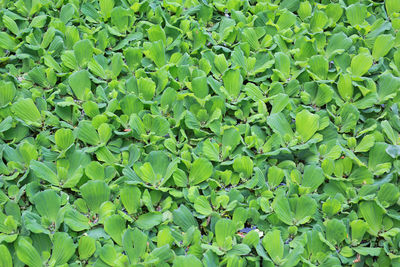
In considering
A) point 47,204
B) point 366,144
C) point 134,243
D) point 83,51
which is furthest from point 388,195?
point 83,51

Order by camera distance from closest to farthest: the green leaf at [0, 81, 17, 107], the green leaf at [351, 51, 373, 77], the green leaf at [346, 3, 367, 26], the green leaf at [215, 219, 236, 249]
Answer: the green leaf at [215, 219, 236, 249] < the green leaf at [0, 81, 17, 107] < the green leaf at [351, 51, 373, 77] < the green leaf at [346, 3, 367, 26]

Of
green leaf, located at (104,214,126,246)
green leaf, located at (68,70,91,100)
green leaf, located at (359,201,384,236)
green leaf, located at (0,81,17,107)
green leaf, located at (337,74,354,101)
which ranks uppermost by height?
green leaf, located at (337,74,354,101)

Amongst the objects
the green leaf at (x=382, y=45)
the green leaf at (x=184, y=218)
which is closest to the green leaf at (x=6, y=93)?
the green leaf at (x=184, y=218)

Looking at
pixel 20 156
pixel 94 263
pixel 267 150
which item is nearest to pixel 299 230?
pixel 267 150

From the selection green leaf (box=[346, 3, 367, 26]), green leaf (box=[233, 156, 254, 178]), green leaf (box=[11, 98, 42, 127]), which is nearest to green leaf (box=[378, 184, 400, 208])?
green leaf (box=[233, 156, 254, 178])

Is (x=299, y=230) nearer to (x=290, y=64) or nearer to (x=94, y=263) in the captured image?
(x=94, y=263)

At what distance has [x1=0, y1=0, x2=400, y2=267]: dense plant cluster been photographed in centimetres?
142

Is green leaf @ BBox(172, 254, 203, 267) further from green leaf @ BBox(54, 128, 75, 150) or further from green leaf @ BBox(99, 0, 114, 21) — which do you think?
green leaf @ BBox(99, 0, 114, 21)

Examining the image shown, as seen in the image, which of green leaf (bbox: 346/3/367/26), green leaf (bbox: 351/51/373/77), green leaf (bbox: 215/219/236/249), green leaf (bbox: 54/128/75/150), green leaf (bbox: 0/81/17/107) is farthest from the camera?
green leaf (bbox: 346/3/367/26)

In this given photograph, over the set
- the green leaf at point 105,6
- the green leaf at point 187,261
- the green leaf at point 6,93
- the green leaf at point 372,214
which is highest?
the green leaf at point 105,6

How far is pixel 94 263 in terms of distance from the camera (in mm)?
1350

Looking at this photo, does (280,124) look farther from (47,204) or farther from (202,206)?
(47,204)

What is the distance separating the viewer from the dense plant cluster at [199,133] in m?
1.42

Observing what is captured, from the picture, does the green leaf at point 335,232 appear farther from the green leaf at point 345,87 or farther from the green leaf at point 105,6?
the green leaf at point 105,6
